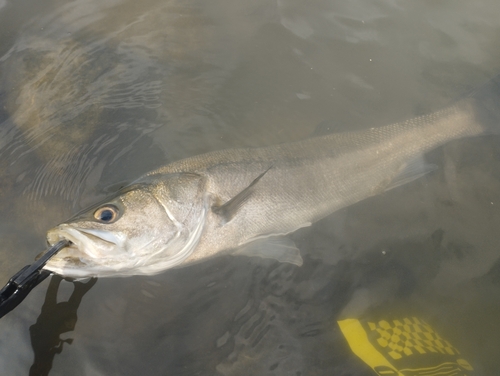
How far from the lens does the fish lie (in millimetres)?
2660

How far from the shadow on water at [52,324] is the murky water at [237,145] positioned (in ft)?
0.03

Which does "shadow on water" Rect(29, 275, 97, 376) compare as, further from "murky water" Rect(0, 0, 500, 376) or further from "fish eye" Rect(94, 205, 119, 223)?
"fish eye" Rect(94, 205, 119, 223)

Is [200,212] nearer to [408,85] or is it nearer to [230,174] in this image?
[230,174]

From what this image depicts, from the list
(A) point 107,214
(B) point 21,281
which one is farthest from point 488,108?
(B) point 21,281

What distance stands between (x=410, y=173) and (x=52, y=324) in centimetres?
357

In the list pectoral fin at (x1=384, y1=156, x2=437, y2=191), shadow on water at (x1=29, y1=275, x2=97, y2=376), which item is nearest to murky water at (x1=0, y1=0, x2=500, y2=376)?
shadow on water at (x1=29, y1=275, x2=97, y2=376)

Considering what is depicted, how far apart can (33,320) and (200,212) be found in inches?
62.5

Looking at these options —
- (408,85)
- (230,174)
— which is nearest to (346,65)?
(408,85)

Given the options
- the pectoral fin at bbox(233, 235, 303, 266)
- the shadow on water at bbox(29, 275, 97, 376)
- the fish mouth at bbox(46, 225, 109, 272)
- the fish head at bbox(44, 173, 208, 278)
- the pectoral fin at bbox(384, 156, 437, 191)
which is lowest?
the pectoral fin at bbox(384, 156, 437, 191)

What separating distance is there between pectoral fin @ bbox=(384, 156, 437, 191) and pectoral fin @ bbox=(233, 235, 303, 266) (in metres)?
1.25

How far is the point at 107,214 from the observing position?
8.94 feet

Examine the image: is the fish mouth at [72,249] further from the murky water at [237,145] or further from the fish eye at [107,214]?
the murky water at [237,145]

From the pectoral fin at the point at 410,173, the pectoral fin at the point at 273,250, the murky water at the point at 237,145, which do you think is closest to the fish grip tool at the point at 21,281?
the murky water at the point at 237,145

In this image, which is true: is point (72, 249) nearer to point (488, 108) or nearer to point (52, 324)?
point (52, 324)
